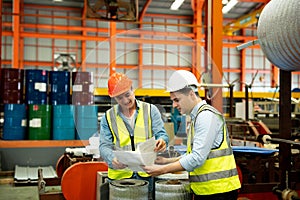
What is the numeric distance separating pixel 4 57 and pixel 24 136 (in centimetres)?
1282

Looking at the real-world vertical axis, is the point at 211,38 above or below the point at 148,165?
above

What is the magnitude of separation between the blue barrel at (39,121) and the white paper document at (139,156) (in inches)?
203

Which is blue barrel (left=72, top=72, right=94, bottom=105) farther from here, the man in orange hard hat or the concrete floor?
the man in orange hard hat

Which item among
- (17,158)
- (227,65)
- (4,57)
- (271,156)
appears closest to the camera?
(271,156)

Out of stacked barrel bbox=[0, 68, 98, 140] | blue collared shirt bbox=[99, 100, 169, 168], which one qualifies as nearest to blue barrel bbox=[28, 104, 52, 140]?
stacked barrel bbox=[0, 68, 98, 140]

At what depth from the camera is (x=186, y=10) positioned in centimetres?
2098

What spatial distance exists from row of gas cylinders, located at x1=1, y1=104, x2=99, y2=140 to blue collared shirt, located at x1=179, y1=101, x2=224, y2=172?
507 centimetres

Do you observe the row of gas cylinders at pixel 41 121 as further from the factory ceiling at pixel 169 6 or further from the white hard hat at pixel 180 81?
the factory ceiling at pixel 169 6

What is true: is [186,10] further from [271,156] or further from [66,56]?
[271,156]

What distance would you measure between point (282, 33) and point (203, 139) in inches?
32.3

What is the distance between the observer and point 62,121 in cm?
754

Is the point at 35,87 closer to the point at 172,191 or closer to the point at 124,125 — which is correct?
the point at 124,125

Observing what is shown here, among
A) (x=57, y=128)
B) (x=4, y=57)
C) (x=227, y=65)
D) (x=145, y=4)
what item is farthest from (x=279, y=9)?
(x=227, y=65)

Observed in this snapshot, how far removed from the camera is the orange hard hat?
298 centimetres
